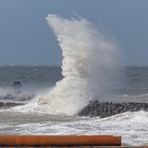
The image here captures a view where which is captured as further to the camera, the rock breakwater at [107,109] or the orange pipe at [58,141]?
the rock breakwater at [107,109]

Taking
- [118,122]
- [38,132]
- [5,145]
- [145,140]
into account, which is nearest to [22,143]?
[5,145]

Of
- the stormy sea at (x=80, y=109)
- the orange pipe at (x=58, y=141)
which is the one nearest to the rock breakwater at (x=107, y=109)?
the stormy sea at (x=80, y=109)

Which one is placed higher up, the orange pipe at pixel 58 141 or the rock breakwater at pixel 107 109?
the rock breakwater at pixel 107 109

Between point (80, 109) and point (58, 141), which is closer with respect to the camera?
point (58, 141)

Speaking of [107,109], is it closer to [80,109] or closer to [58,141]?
[80,109]

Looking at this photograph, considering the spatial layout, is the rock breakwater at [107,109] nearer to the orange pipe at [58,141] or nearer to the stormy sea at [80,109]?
the stormy sea at [80,109]

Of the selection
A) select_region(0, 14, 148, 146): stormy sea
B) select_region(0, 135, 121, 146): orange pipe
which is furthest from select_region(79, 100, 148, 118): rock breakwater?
select_region(0, 135, 121, 146): orange pipe

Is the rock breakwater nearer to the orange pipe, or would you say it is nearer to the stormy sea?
the stormy sea

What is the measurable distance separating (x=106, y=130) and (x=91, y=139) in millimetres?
10285

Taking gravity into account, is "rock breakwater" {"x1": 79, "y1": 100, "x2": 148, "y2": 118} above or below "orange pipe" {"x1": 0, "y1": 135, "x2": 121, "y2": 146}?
above

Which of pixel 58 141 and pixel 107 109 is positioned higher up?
pixel 107 109

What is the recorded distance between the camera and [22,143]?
12.8 metres

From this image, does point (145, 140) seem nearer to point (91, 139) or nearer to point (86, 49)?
point (91, 139)

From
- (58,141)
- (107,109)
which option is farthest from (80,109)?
(58,141)
